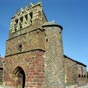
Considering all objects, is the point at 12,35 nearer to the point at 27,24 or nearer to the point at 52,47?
the point at 27,24

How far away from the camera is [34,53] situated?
1647cm

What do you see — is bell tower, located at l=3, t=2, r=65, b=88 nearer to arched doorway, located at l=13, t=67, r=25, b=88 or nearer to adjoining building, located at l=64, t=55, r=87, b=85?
arched doorway, located at l=13, t=67, r=25, b=88

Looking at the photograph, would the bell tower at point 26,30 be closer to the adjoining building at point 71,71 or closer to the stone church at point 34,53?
the stone church at point 34,53

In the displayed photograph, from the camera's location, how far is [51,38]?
1723 centimetres

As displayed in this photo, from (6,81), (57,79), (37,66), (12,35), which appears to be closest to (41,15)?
(12,35)

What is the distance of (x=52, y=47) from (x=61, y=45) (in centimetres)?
133

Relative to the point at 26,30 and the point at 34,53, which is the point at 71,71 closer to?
the point at 34,53

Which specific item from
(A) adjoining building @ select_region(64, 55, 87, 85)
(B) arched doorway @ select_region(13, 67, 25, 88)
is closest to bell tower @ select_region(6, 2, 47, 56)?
(B) arched doorway @ select_region(13, 67, 25, 88)

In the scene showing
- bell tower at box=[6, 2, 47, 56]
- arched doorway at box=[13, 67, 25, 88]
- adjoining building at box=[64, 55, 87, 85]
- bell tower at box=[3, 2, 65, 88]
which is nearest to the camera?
bell tower at box=[3, 2, 65, 88]

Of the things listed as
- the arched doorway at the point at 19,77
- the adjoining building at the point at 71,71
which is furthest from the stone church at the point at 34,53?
the adjoining building at the point at 71,71

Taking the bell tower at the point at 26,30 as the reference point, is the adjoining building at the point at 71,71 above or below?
below

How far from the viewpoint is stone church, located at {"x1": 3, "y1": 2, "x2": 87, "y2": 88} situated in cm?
1606

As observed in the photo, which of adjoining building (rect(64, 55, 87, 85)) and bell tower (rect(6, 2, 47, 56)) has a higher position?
bell tower (rect(6, 2, 47, 56))

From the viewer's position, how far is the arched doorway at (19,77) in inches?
703
